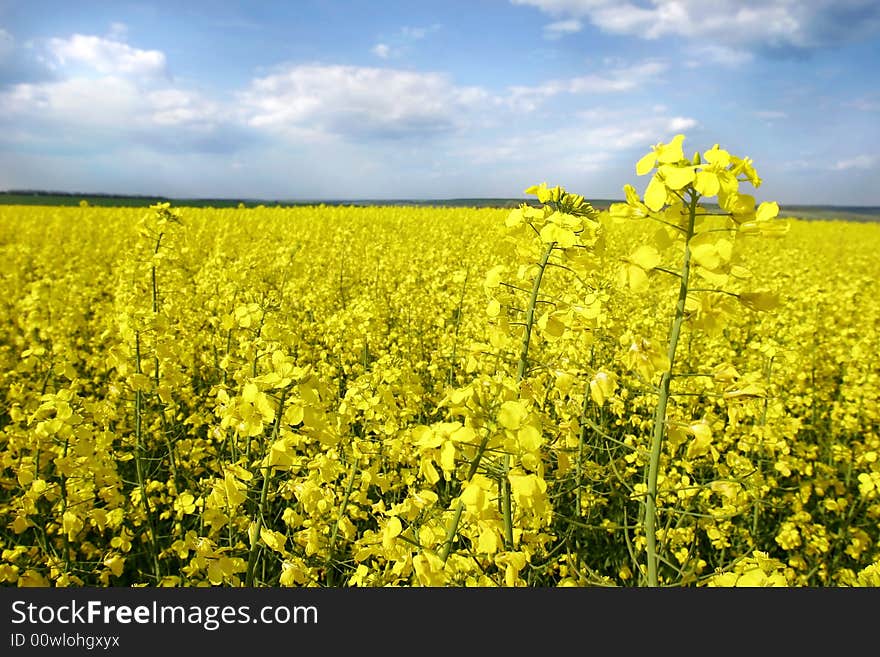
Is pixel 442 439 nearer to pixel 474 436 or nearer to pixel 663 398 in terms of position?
pixel 474 436

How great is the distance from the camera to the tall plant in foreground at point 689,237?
1316 mm

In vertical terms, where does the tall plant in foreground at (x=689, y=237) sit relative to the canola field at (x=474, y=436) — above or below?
above

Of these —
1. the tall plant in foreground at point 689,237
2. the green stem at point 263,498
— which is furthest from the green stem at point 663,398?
the green stem at point 263,498

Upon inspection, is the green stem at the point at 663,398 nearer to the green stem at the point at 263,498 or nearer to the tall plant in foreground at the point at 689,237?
the tall plant in foreground at the point at 689,237

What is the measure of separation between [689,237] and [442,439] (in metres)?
0.86

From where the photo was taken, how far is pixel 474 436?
3.98 ft

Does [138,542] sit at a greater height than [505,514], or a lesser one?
lesser

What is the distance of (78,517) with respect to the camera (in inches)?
87.0

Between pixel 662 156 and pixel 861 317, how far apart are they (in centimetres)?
727

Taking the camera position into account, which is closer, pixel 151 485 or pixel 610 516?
pixel 151 485

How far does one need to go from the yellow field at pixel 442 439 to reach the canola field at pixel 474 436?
0.05 ft

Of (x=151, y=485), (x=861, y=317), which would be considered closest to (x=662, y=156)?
(x=151, y=485)

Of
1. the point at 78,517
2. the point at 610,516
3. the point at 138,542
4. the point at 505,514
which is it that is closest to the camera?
the point at 505,514

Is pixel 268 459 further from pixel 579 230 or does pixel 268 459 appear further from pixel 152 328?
pixel 152 328
